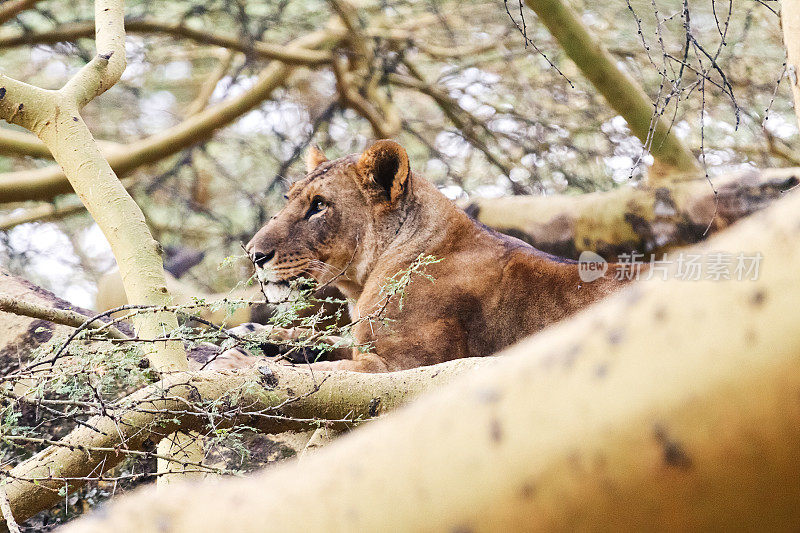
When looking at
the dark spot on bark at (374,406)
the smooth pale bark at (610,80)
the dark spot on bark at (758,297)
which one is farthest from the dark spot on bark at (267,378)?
the smooth pale bark at (610,80)

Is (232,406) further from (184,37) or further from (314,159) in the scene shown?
(184,37)

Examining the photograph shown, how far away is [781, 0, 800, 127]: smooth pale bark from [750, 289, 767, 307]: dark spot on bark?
1.32 m

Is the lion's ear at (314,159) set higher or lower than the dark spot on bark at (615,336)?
higher

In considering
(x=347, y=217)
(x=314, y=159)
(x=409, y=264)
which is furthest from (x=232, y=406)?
(x=314, y=159)

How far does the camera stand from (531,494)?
0.64 m

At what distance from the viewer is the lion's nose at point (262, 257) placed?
12.8ft

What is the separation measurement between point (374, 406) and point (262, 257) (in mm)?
1407

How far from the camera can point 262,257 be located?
3.91m

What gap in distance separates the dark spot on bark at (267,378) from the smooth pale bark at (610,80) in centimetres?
299

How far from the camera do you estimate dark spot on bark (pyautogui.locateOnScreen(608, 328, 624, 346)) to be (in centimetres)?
68

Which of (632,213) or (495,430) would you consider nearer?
(495,430)

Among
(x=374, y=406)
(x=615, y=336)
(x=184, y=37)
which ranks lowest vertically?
(x=374, y=406)

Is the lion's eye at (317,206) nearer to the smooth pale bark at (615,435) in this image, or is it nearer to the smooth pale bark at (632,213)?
the smooth pale bark at (632,213)

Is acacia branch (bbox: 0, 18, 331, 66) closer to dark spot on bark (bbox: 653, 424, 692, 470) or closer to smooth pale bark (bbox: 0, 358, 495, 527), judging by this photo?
smooth pale bark (bbox: 0, 358, 495, 527)
